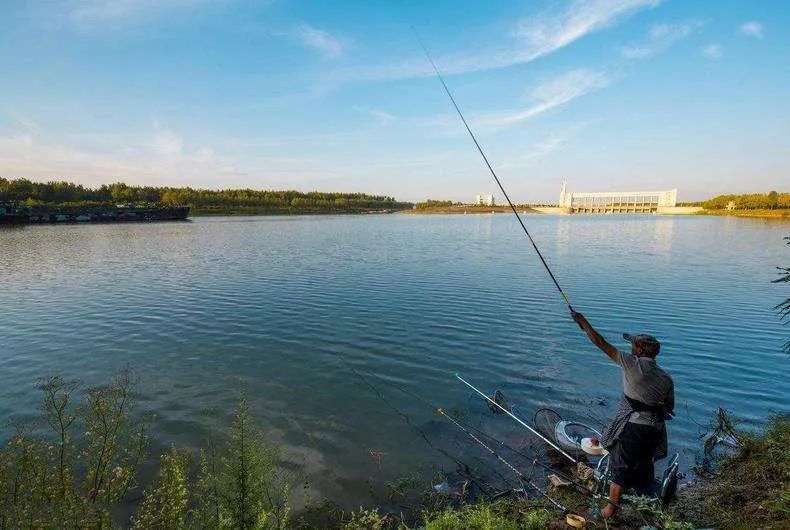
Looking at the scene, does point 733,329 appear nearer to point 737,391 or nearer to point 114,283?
point 737,391

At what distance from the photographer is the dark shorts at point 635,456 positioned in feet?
21.4

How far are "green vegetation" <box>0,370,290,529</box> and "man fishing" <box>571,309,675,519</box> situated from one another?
18.1ft

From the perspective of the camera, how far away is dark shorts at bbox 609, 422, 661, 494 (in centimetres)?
652

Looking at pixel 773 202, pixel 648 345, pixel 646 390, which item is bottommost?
pixel 646 390

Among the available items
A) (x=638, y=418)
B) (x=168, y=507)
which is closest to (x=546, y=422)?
(x=638, y=418)

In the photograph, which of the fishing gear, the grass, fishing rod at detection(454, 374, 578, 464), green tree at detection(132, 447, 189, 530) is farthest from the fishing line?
green tree at detection(132, 447, 189, 530)

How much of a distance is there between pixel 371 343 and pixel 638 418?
38.3ft

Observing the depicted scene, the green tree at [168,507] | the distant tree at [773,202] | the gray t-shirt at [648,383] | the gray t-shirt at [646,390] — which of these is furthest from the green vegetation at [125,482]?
the distant tree at [773,202]

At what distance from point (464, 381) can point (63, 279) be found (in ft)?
109

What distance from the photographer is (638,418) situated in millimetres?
6473

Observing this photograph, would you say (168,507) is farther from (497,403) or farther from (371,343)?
(371,343)

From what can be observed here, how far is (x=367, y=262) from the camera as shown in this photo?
39469mm

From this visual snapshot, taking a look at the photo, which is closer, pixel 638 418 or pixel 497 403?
pixel 638 418

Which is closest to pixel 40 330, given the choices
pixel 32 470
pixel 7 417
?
pixel 7 417
